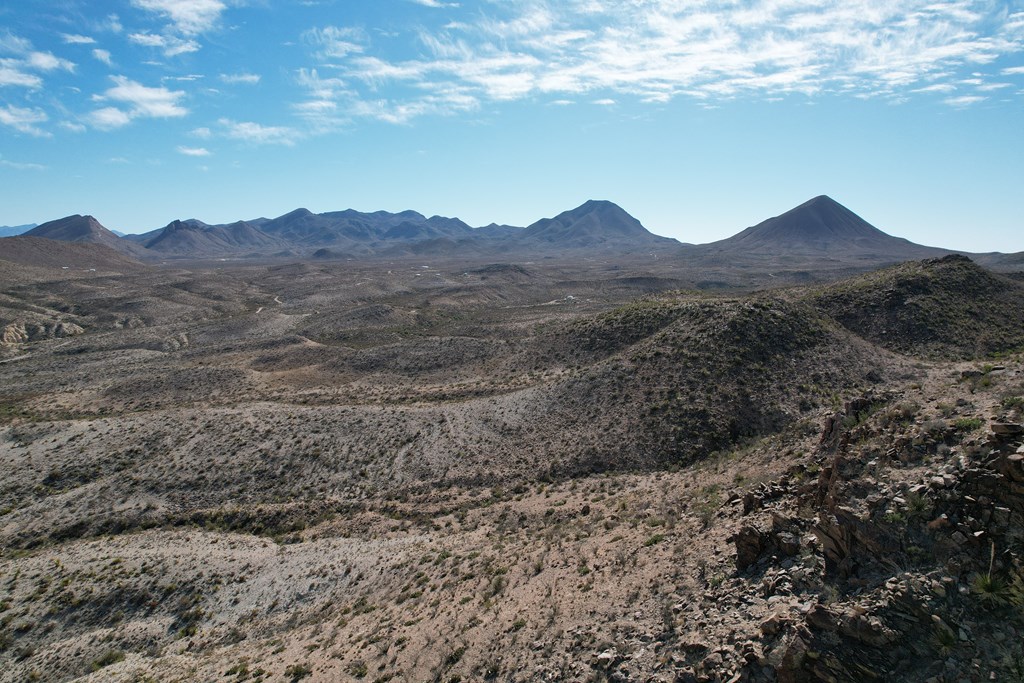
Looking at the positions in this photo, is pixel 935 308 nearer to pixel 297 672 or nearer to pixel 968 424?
pixel 968 424

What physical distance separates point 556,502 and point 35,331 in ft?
245

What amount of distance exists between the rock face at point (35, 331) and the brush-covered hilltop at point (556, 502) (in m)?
17.1

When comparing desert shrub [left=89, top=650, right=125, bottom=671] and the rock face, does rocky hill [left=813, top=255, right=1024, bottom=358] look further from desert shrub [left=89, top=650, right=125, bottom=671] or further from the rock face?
the rock face

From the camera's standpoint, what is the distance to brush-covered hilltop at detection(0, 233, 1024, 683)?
350 inches

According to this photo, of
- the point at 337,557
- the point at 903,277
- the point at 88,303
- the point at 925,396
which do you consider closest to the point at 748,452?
the point at 925,396

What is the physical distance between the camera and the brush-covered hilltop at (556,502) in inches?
350

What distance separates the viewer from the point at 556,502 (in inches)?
842

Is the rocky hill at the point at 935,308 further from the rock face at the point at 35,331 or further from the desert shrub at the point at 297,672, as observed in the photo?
the rock face at the point at 35,331

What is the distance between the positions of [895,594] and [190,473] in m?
28.4

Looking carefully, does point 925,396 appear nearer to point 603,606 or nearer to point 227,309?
point 603,606

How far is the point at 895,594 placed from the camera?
321 inches

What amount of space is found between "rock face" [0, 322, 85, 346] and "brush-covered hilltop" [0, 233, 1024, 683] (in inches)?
673

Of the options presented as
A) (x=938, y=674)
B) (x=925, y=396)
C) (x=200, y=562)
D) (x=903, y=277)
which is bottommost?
(x=200, y=562)

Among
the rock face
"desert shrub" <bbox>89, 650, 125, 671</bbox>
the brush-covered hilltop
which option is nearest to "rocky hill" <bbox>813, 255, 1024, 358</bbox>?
the brush-covered hilltop
